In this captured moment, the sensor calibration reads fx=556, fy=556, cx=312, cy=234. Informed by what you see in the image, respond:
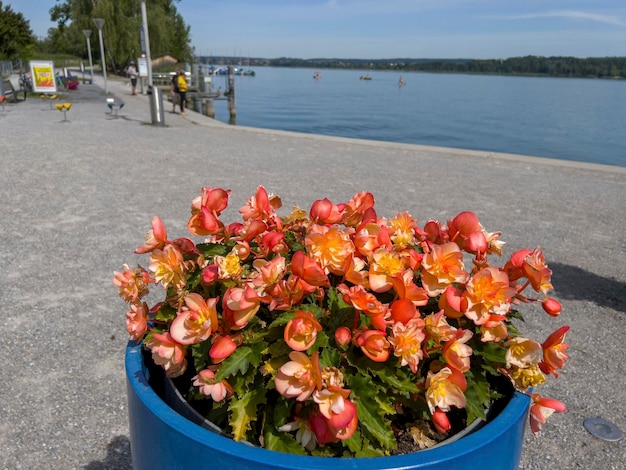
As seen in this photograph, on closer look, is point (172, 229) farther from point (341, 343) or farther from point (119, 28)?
point (119, 28)

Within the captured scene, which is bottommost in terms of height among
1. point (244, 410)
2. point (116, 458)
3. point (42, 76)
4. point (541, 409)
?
point (116, 458)

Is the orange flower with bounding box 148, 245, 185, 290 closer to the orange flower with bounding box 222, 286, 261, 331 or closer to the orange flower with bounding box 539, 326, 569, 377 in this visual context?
the orange flower with bounding box 222, 286, 261, 331

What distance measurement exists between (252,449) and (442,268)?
56 centimetres

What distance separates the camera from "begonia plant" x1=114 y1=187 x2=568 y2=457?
1.13 metres

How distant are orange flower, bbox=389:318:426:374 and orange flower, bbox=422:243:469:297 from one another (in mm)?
149

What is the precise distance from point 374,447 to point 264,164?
27.8 feet

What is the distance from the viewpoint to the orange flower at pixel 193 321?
3.93 ft

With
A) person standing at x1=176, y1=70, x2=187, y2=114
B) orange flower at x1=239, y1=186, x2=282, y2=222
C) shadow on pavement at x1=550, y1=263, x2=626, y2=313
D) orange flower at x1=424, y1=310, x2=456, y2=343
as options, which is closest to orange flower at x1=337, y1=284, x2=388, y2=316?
orange flower at x1=424, y1=310, x2=456, y2=343

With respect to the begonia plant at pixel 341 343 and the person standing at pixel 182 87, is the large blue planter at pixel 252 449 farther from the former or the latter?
the person standing at pixel 182 87

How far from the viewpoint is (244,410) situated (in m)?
1.17

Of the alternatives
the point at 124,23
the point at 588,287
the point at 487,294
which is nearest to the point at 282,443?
the point at 487,294

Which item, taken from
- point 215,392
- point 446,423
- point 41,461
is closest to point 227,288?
point 215,392

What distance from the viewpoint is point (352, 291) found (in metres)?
1.17

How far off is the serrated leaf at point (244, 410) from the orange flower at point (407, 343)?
0.30m
